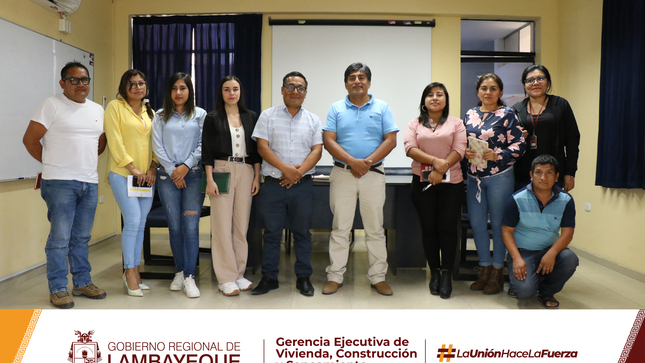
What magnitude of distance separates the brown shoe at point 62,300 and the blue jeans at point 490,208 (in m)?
2.78

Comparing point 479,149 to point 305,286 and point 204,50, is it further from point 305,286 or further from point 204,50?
point 204,50

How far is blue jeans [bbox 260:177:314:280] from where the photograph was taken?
9.51ft

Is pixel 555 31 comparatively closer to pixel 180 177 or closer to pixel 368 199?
pixel 368 199

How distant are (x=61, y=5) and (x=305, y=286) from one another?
3304 mm

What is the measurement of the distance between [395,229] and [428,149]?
859 millimetres

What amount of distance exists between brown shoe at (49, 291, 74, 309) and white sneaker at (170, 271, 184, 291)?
64 centimetres

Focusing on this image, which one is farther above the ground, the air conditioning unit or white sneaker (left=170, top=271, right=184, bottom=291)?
the air conditioning unit

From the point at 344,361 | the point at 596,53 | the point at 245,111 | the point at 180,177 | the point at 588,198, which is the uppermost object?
the point at 596,53

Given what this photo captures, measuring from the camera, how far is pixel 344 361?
1.81 meters

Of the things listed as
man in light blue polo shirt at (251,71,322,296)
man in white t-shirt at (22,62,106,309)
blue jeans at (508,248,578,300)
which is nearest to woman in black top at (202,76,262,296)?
man in light blue polo shirt at (251,71,322,296)

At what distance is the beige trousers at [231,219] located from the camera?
2838 millimetres

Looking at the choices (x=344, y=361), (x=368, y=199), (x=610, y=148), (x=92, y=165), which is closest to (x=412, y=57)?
(x=610, y=148)

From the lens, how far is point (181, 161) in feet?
9.30

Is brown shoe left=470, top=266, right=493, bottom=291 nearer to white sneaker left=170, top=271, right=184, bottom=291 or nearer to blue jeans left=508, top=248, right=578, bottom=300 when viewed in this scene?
blue jeans left=508, top=248, right=578, bottom=300
